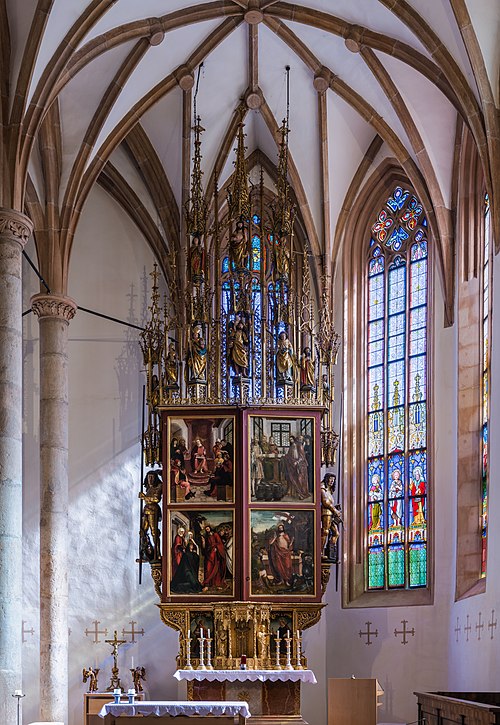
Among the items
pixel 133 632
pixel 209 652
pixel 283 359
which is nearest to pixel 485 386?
pixel 283 359

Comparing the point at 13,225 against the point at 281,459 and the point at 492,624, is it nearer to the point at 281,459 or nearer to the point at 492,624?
the point at 281,459

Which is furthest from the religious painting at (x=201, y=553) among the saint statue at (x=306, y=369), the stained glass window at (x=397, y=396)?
the stained glass window at (x=397, y=396)

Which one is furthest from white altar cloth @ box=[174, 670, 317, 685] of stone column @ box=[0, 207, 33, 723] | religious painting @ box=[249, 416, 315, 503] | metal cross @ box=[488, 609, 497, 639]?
stone column @ box=[0, 207, 33, 723]

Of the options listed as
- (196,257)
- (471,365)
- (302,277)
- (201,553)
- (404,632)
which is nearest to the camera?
(201,553)

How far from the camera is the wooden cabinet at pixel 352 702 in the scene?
19.1 m

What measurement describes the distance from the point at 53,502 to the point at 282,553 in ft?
13.1

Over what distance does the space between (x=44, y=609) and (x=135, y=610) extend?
3.04 meters

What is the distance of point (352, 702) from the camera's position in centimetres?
1920

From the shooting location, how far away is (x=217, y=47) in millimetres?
23234

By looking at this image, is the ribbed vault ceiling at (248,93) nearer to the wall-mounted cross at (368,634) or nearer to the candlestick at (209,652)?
the wall-mounted cross at (368,634)

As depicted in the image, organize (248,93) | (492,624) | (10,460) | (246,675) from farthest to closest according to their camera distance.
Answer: (248,93) → (246,675) → (492,624) → (10,460)

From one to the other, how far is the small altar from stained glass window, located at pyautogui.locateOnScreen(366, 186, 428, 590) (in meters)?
3.72

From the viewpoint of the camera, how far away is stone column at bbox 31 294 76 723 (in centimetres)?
2106

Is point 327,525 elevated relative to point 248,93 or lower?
lower
